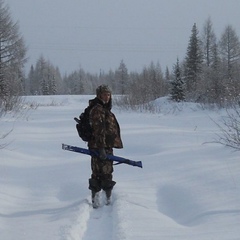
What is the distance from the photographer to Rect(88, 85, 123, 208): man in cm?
570

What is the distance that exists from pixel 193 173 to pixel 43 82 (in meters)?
68.1

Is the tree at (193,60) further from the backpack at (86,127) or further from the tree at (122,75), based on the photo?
the backpack at (86,127)

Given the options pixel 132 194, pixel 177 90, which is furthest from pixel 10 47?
pixel 132 194

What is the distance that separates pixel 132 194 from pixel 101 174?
729mm

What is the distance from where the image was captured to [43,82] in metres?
73.0

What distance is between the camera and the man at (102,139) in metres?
5.70

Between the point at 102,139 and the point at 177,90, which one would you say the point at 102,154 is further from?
the point at 177,90

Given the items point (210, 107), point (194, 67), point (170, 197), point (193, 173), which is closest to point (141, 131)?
point (193, 173)

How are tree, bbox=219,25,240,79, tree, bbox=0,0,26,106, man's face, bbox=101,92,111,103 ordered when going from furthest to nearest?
tree, bbox=219,25,240,79, tree, bbox=0,0,26,106, man's face, bbox=101,92,111,103

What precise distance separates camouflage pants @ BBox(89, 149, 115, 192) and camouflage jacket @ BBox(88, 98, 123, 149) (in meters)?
0.19

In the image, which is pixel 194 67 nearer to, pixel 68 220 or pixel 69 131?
pixel 69 131

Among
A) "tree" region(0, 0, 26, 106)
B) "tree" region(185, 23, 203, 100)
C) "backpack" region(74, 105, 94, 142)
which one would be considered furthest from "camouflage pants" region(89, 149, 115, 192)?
"tree" region(185, 23, 203, 100)

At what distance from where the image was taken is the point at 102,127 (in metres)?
5.70

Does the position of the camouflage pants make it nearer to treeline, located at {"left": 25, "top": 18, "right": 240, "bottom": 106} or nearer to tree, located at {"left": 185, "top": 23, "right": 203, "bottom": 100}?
treeline, located at {"left": 25, "top": 18, "right": 240, "bottom": 106}
